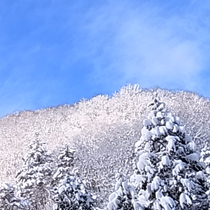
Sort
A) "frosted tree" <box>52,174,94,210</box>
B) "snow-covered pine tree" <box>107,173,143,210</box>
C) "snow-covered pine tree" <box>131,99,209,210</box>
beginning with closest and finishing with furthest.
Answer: "snow-covered pine tree" <box>131,99,209,210</box>, "snow-covered pine tree" <box>107,173,143,210</box>, "frosted tree" <box>52,174,94,210</box>

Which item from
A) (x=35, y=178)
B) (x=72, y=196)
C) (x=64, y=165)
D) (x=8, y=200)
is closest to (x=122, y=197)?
(x=72, y=196)

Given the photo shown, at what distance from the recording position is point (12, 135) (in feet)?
399

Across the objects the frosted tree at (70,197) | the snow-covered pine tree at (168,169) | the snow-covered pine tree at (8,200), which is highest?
the snow-covered pine tree at (8,200)

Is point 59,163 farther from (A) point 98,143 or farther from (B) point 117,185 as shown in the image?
(A) point 98,143

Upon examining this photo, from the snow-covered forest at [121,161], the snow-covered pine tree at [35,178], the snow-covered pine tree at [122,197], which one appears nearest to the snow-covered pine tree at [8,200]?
the snow-covered forest at [121,161]

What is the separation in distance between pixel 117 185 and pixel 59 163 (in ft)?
70.6

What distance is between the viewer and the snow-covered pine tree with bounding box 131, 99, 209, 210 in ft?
44.1

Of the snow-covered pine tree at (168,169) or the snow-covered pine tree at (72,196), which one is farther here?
the snow-covered pine tree at (72,196)

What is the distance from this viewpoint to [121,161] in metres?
86.8

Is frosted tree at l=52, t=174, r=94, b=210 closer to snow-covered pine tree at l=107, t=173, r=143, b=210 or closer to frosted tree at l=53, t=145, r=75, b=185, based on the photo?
snow-covered pine tree at l=107, t=173, r=143, b=210

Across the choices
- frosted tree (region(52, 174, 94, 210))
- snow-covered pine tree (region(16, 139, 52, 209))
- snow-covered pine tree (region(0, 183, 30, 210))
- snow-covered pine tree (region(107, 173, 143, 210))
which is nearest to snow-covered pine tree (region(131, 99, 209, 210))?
snow-covered pine tree (region(107, 173, 143, 210))

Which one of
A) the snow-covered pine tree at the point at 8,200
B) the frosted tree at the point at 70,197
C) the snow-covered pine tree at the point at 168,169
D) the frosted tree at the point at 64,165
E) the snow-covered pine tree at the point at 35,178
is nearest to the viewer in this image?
the snow-covered pine tree at the point at 168,169

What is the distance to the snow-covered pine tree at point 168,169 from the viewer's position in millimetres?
13453

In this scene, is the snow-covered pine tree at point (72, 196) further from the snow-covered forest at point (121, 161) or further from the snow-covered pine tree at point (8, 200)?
the snow-covered pine tree at point (8, 200)
